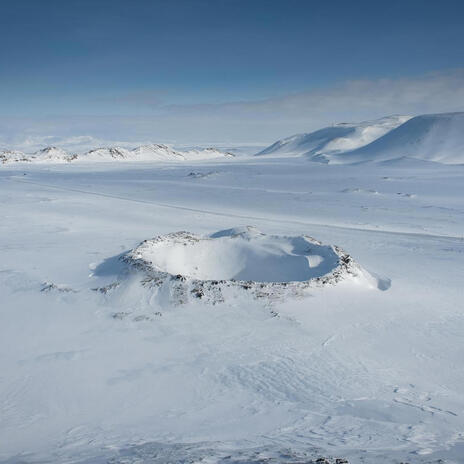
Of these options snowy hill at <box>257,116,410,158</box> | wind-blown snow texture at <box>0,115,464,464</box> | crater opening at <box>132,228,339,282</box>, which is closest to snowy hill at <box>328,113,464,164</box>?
snowy hill at <box>257,116,410,158</box>

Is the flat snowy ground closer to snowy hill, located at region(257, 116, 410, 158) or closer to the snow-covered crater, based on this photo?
the snow-covered crater

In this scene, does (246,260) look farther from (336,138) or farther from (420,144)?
(336,138)

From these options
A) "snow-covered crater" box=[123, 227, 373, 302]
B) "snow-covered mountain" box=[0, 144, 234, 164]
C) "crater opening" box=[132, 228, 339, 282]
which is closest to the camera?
Result: "snow-covered crater" box=[123, 227, 373, 302]

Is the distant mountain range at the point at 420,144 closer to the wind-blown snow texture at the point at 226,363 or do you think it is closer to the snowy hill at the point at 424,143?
the snowy hill at the point at 424,143

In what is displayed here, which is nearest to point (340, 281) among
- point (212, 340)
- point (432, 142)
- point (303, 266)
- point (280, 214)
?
point (303, 266)

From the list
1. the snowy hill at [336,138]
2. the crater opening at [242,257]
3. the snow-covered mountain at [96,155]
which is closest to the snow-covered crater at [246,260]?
the crater opening at [242,257]

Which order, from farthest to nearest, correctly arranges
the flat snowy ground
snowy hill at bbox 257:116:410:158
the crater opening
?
snowy hill at bbox 257:116:410:158 < the crater opening < the flat snowy ground

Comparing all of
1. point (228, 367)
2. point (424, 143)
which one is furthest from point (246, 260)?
point (424, 143)
